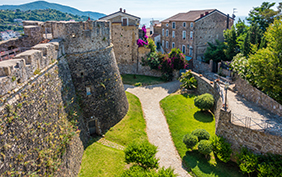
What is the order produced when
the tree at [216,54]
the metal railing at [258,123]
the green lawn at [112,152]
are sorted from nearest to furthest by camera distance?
the green lawn at [112,152]
the metal railing at [258,123]
the tree at [216,54]

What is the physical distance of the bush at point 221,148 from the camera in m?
13.1

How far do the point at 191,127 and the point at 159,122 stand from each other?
10.2ft

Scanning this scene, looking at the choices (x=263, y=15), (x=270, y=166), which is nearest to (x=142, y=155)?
(x=270, y=166)

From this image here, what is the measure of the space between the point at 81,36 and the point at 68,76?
9.40 feet

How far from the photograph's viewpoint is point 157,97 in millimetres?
24109

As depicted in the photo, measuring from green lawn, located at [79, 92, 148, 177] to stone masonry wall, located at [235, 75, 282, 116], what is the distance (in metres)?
9.90

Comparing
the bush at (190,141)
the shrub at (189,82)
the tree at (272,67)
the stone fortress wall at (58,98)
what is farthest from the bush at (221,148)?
the shrub at (189,82)

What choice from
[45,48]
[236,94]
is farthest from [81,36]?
[236,94]

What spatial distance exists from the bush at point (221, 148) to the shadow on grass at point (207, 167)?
696mm

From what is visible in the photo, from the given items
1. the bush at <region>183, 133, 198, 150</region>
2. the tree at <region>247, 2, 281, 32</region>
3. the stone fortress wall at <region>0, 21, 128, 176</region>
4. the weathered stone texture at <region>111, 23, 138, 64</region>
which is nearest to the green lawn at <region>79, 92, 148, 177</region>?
the stone fortress wall at <region>0, 21, 128, 176</region>

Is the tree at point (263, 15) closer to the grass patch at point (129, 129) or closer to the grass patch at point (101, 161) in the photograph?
the grass patch at point (129, 129)

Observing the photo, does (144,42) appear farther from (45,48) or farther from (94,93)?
(45,48)

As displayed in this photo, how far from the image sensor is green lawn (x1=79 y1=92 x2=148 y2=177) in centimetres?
1156

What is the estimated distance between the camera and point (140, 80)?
28938mm
